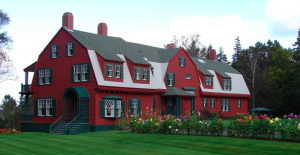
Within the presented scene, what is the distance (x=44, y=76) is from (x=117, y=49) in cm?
713

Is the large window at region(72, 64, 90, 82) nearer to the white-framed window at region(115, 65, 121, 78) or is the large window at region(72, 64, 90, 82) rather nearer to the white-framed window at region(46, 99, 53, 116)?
the white-framed window at region(115, 65, 121, 78)

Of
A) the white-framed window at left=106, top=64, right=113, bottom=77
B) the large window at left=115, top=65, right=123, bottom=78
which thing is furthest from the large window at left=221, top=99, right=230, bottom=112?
the white-framed window at left=106, top=64, right=113, bottom=77

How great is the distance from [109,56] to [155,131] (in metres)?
11.9

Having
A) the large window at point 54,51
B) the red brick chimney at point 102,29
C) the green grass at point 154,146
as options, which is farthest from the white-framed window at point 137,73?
the green grass at point 154,146

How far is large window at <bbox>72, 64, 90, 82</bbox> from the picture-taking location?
3240 centimetres


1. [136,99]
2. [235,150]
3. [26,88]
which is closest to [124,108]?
[136,99]

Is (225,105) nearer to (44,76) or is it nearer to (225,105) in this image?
(225,105)

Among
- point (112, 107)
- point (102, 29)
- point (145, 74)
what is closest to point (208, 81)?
point (145, 74)

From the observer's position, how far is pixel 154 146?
18.3m

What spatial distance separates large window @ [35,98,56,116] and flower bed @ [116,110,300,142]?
11.5 meters

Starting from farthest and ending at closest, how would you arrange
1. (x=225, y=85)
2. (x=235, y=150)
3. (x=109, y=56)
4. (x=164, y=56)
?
(x=225, y=85)
(x=164, y=56)
(x=109, y=56)
(x=235, y=150)

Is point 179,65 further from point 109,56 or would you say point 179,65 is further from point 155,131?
point 155,131

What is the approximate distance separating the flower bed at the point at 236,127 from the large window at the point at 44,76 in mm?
12910

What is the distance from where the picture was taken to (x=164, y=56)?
4206 cm
